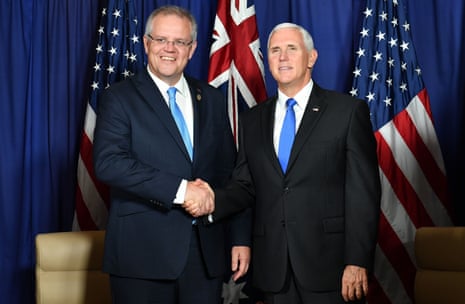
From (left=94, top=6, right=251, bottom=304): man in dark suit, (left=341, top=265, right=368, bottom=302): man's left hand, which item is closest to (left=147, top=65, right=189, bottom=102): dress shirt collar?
(left=94, top=6, right=251, bottom=304): man in dark suit

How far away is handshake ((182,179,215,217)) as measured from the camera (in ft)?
8.87

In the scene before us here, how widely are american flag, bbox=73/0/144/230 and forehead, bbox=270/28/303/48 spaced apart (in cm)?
189

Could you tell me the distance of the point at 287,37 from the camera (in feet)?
10.0

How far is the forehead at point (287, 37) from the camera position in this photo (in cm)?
305

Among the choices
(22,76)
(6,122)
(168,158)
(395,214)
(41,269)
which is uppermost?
(22,76)

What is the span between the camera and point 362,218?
280 cm

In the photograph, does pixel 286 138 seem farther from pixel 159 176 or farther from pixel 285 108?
pixel 159 176

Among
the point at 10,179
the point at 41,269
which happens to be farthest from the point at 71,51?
the point at 41,269

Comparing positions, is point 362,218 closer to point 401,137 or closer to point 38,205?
point 401,137

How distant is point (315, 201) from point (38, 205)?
2853 millimetres

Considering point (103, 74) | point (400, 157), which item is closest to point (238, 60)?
point (103, 74)

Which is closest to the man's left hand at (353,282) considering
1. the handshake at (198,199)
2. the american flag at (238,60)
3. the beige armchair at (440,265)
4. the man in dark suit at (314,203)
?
the man in dark suit at (314,203)

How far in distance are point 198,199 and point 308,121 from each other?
0.61 meters

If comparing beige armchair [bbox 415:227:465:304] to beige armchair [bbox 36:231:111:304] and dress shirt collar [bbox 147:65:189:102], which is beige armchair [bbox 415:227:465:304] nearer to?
dress shirt collar [bbox 147:65:189:102]
